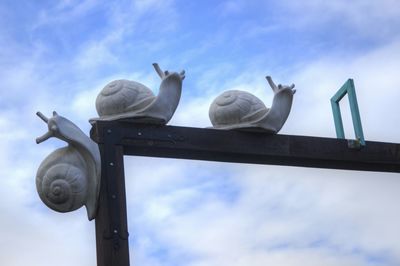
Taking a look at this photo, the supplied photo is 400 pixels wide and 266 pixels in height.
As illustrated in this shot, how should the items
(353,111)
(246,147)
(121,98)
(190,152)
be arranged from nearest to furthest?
(121,98), (190,152), (246,147), (353,111)

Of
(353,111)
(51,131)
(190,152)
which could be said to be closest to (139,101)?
(190,152)

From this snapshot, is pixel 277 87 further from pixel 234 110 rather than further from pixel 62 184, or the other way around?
pixel 62 184

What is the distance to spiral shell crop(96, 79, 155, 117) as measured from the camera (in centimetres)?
386

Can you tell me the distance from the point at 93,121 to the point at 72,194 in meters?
0.43

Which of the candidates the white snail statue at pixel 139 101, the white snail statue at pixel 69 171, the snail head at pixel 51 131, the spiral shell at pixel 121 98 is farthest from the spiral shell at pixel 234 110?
the snail head at pixel 51 131

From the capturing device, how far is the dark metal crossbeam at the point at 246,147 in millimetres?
3846

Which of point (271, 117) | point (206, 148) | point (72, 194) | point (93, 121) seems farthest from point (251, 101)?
point (72, 194)

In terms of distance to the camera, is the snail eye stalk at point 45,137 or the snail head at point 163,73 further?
the snail head at point 163,73

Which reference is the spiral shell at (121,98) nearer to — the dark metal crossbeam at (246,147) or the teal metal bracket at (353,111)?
the dark metal crossbeam at (246,147)

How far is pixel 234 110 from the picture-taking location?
13.5ft

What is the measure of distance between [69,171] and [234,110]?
97 centimetres

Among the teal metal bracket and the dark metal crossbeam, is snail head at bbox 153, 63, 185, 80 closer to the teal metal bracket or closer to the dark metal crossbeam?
the dark metal crossbeam

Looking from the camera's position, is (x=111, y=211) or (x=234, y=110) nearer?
(x=111, y=211)

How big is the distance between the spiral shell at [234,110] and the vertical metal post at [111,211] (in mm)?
626
